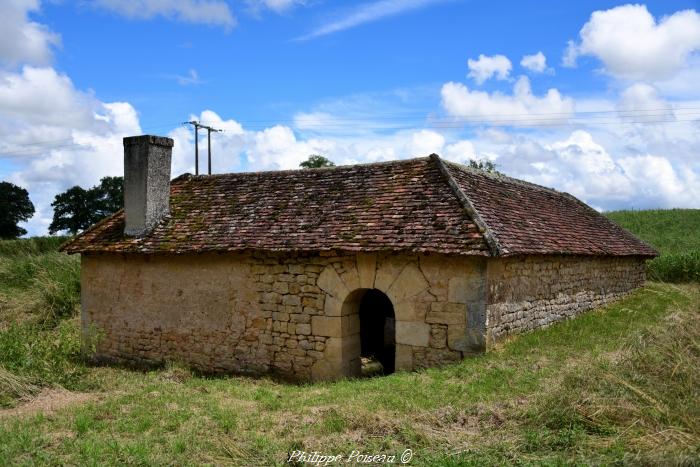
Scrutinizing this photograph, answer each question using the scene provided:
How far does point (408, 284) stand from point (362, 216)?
1.71m

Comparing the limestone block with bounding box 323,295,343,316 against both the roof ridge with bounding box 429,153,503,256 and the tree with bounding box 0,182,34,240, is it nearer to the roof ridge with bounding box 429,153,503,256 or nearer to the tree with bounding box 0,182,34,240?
the roof ridge with bounding box 429,153,503,256

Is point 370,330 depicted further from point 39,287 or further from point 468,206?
point 39,287

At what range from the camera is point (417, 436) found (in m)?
6.02

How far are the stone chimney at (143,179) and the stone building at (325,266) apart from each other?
0.10 feet

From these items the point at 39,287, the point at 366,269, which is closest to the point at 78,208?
the point at 39,287

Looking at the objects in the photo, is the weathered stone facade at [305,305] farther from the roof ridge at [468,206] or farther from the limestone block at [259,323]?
the roof ridge at [468,206]

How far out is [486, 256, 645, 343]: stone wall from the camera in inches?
382

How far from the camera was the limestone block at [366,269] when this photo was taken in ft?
33.3

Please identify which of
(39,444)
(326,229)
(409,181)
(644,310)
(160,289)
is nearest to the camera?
(39,444)

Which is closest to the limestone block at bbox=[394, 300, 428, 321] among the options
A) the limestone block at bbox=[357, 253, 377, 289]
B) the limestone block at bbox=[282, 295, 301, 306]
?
the limestone block at bbox=[357, 253, 377, 289]

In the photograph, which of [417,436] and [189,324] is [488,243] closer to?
[417,436]

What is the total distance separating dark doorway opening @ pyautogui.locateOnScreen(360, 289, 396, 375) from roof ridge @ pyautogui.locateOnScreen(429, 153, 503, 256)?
3.33 m

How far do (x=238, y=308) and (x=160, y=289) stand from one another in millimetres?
2011

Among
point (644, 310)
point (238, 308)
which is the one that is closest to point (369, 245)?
point (238, 308)
